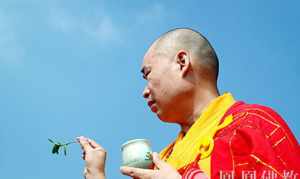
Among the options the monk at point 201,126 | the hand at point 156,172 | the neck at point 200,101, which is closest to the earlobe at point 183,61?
the monk at point 201,126

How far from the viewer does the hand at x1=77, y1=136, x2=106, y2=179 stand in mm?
4691

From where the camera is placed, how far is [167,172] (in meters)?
4.00

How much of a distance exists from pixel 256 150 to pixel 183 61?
3.97ft

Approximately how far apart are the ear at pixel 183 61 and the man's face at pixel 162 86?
0.12 ft

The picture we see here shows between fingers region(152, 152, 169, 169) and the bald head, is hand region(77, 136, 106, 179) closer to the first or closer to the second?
fingers region(152, 152, 169, 169)

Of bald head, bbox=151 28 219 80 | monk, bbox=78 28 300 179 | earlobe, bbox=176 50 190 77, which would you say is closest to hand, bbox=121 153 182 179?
monk, bbox=78 28 300 179

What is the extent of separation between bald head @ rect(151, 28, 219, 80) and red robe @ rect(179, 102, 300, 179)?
0.79m

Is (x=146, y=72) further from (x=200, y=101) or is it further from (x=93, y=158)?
(x=93, y=158)

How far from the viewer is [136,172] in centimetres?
416

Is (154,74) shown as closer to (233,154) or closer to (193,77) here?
(193,77)

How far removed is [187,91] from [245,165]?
103cm

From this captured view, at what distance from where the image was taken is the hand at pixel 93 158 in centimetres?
469

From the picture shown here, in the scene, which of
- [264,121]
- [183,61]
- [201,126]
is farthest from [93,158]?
[264,121]

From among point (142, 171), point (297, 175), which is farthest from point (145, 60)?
point (297, 175)
